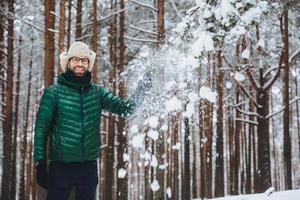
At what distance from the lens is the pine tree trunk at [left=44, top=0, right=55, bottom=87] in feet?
38.2

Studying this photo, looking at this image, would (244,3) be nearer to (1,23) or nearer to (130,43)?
(130,43)

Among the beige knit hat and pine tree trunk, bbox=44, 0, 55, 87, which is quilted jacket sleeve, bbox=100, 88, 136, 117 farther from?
pine tree trunk, bbox=44, 0, 55, 87

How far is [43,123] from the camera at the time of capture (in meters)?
3.99

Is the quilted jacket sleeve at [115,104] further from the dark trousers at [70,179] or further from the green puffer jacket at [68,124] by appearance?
the dark trousers at [70,179]

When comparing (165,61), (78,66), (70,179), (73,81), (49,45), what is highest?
(49,45)

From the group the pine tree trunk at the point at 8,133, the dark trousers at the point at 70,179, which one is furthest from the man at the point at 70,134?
the pine tree trunk at the point at 8,133

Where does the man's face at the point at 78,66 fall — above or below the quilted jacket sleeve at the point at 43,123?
above

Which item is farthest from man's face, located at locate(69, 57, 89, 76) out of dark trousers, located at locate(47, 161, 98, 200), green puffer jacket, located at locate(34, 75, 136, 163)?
dark trousers, located at locate(47, 161, 98, 200)

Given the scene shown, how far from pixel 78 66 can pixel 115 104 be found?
52 centimetres

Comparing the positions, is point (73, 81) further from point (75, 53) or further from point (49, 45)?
point (49, 45)

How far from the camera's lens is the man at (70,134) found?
3.97 metres

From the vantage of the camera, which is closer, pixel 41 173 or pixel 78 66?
pixel 41 173

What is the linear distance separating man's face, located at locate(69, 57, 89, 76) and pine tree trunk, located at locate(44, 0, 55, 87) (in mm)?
7489

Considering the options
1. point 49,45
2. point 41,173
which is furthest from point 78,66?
point 49,45
